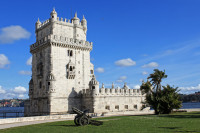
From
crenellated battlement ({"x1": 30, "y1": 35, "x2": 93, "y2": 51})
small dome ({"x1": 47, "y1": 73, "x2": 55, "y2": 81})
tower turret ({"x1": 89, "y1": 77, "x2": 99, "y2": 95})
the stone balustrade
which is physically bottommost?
the stone balustrade

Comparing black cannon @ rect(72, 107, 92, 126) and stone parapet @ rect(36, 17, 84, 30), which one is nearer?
black cannon @ rect(72, 107, 92, 126)

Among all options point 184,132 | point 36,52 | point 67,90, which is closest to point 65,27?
point 36,52

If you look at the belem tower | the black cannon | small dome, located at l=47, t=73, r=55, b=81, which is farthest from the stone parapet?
the black cannon

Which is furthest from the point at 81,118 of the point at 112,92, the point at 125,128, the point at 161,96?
the point at 112,92

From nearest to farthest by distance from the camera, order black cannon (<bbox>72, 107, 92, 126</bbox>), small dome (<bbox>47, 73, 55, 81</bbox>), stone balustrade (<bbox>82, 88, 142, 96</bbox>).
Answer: black cannon (<bbox>72, 107, 92, 126</bbox>) → small dome (<bbox>47, 73, 55, 81</bbox>) → stone balustrade (<bbox>82, 88, 142, 96</bbox>)

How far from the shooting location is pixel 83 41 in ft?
144

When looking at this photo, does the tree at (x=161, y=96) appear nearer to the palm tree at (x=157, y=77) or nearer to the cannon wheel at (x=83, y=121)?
the palm tree at (x=157, y=77)

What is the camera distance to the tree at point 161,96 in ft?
110

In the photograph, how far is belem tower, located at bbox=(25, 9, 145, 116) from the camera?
129ft

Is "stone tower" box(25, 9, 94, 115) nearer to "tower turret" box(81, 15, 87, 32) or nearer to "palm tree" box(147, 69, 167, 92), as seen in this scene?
"tower turret" box(81, 15, 87, 32)

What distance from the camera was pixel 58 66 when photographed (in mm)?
40062

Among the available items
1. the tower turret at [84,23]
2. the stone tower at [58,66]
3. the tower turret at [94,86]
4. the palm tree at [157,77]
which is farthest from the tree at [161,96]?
the tower turret at [84,23]

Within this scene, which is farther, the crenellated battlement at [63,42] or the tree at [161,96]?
the crenellated battlement at [63,42]

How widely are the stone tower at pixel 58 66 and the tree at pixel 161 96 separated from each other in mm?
13280
